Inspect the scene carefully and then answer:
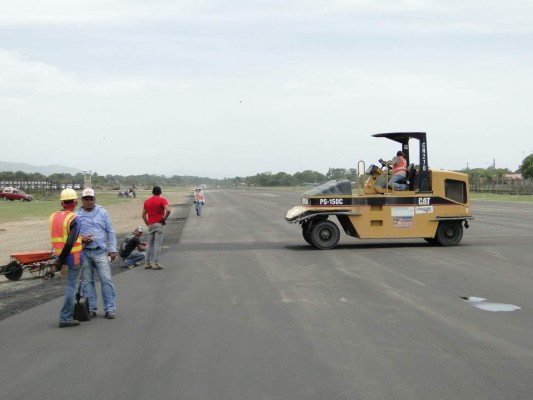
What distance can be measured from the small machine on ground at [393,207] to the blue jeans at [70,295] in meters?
9.36

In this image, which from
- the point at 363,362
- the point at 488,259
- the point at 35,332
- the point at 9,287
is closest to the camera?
the point at 363,362

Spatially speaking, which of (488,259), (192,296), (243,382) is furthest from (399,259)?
(243,382)

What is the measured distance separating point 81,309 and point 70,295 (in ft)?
1.11

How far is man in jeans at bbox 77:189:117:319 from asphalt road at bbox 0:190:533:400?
377mm

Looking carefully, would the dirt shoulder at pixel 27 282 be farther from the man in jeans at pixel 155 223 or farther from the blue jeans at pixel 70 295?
the blue jeans at pixel 70 295

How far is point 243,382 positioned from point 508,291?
5.93 m

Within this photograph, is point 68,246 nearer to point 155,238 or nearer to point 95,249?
point 95,249

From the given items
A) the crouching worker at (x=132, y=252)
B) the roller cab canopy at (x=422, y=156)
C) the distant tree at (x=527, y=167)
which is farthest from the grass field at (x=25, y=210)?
the distant tree at (x=527, y=167)

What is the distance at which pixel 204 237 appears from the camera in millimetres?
20312

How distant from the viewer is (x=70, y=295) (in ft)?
24.1

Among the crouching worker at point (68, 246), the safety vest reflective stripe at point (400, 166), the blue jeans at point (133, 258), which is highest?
the safety vest reflective stripe at point (400, 166)

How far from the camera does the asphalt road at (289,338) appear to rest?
5.02 m

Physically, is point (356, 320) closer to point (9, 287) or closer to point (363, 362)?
point (363, 362)

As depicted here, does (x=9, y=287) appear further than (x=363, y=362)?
Yes
